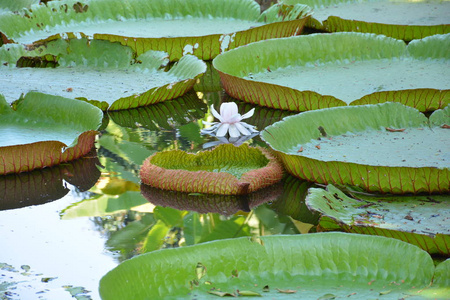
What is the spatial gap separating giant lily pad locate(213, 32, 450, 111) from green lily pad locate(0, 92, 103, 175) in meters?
0.87

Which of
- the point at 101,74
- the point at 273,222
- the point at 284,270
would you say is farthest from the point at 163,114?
the point at 284,270

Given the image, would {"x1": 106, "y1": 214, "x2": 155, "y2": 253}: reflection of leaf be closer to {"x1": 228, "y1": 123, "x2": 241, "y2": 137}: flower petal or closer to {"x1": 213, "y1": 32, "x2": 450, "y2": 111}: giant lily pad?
{"x1": 228, "y1": 123, "x2": 241, "y2": 137}: flower petal

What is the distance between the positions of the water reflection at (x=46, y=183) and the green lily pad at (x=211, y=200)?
330mm

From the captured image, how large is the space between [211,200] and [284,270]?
692mm

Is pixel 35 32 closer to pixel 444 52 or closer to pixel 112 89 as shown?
pixel 112 89

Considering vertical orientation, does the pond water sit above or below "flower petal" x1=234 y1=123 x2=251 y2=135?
below

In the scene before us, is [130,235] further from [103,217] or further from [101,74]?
[101,74]

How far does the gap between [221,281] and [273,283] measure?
0.46 ft

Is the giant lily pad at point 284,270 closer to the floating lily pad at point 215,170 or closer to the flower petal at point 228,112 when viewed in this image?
the floating lily pad at point 215,170

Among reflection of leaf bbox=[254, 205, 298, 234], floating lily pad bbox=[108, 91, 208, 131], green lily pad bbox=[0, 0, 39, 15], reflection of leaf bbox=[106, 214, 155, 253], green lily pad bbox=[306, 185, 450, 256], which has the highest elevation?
green lily pad bbox=[0, 0, 39, 15]

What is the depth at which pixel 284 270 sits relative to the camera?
2.04m

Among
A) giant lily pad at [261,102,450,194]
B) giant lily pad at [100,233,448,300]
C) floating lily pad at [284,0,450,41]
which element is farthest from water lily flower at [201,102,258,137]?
floating lily pad at [284,0,450,41]

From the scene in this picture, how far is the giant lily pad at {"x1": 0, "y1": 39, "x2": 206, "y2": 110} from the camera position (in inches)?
154

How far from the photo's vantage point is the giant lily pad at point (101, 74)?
12.9 ft
